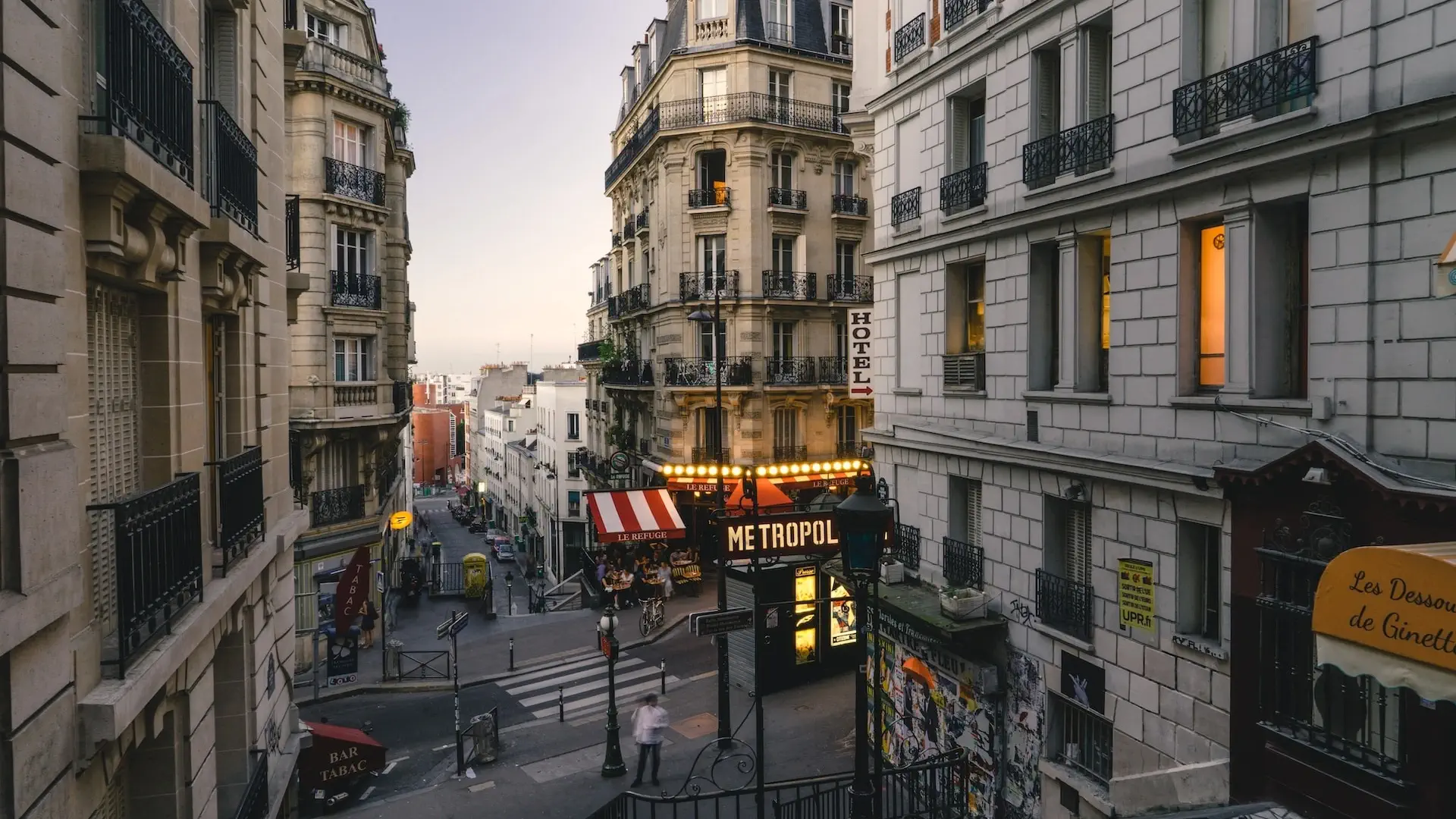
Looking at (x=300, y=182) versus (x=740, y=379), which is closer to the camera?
(x=300, y=182)

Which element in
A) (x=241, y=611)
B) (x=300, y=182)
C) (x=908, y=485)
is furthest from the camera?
(x=300, y=182)

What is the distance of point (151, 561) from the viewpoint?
6.07 meters

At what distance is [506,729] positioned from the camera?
19969mm

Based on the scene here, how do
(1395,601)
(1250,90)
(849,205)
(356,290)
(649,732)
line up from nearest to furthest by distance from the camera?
(1395,601) → (1250,90) → (649,732) → (356,290) → (849,205)

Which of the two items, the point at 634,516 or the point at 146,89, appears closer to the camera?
the point at 146,89

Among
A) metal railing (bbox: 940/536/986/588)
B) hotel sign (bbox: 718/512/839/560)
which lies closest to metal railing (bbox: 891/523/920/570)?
metal railing (bbox: 940/536/986/588)

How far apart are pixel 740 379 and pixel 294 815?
2337 cm

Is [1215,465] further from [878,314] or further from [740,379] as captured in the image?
[740,379]

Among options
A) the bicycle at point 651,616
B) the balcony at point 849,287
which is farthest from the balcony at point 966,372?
the balcony at point 849,287

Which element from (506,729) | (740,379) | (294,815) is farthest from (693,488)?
(294,815)

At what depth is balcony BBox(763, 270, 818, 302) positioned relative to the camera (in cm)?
3369

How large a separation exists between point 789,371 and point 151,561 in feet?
95.5

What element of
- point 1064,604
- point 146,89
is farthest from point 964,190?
point 146,89

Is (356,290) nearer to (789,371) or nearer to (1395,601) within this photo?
(789,371)
